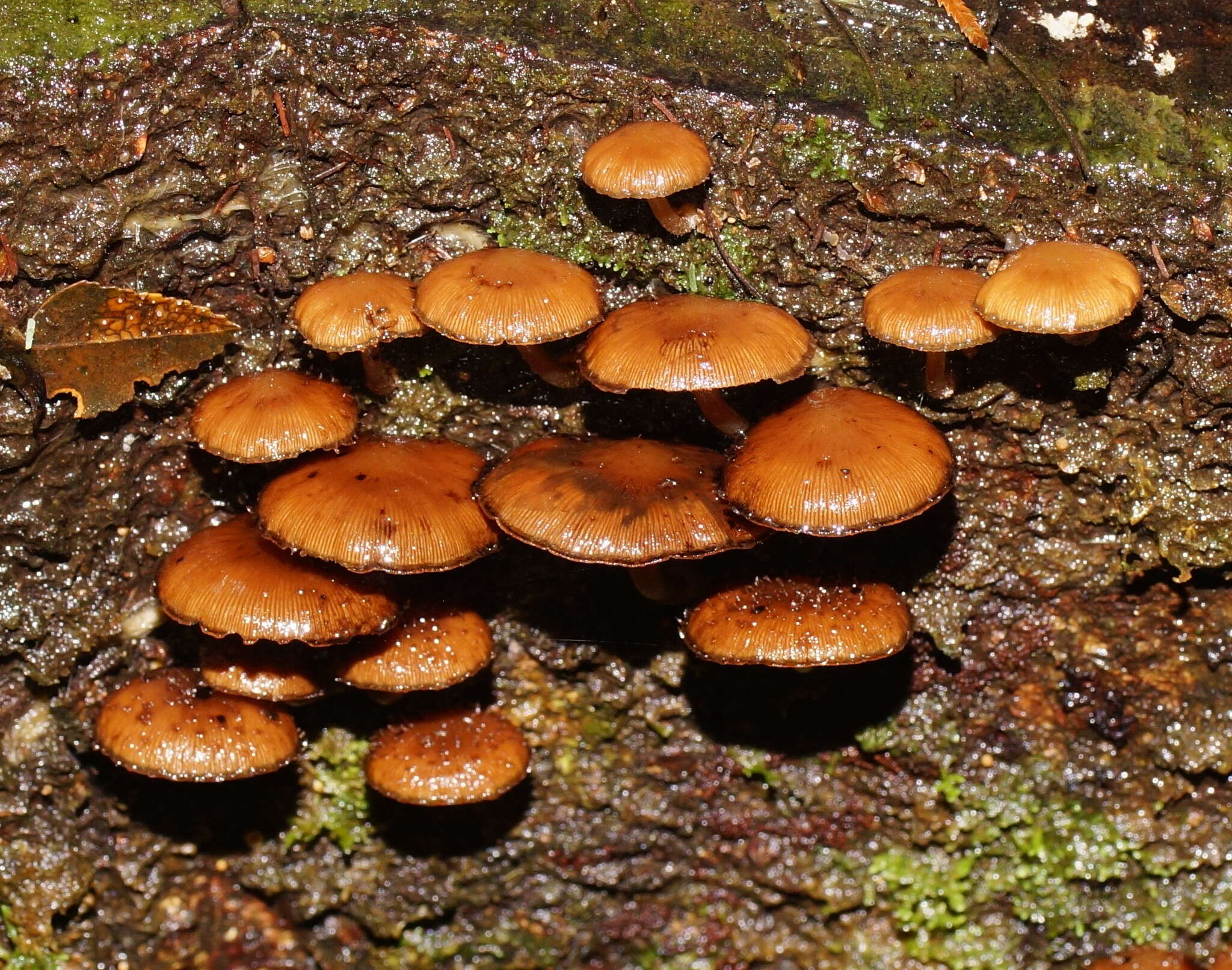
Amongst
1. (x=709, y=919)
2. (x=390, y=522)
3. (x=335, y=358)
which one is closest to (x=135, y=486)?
(x=335, y=358)

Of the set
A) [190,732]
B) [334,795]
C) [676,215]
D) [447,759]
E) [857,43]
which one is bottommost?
Answer: [334,795]

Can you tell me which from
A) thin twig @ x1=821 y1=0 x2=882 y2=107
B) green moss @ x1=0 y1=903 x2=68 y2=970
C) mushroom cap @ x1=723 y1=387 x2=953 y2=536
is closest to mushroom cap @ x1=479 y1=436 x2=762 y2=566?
mushroom cap @ x1=723 y1=387 x2=953 y2=536

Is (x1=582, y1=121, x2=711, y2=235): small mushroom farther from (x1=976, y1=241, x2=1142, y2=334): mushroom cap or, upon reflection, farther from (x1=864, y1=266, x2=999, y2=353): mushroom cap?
(x1=976, y1=241, x2=1142, y2=334): mushroom cap

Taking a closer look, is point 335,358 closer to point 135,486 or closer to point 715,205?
point 135,486

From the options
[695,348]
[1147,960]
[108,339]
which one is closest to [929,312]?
[695,348]

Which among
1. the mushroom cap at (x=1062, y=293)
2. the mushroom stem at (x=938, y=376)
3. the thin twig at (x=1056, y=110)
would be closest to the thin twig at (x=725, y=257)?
the mushroom stem at (x=938, y=376)

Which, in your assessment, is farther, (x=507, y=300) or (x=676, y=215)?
(x=676, y=215)

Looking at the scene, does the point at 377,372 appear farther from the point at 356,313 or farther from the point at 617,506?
the point at 617,506
